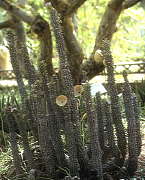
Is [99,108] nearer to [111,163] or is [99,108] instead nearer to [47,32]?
[111,163]

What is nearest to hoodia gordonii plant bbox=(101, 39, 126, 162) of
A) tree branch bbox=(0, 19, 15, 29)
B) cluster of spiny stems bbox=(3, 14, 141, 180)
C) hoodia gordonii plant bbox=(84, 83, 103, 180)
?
cluster of spiny stems bbox=(3, 14, 141, 180)

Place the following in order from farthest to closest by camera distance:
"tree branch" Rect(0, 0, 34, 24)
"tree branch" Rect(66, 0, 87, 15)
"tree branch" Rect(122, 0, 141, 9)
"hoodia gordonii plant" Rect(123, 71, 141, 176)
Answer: "tree branch" Rect(0, 0, 34, 24)
"tree branch" Rect(122, 0, 141, 9)
"tree branch" Rect(66, 0, 87, 15)
"hoodia gordonii plant" Rect(123, 71, 141, 176)

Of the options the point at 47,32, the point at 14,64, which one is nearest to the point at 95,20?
the point at 47,32

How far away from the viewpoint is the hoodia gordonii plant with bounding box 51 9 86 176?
3.03m

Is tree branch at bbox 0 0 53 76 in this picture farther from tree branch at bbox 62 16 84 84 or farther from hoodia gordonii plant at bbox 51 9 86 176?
hoodia gordonii plant at bbox 51 9 86 176

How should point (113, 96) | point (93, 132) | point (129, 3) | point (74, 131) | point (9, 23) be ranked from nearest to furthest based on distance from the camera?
point (93, 132)
point (74, 131)
point (113, 96)
point (129, 3)
point (9, 23)

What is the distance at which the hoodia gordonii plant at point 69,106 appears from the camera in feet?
9.93

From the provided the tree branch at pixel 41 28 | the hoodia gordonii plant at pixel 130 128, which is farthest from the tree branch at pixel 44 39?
the hoodia gordonii plant at pixel 130 128

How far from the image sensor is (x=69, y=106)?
304cm

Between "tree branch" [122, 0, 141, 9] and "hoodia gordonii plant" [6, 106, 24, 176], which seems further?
"tree branch" [122, 0, 141, 9]

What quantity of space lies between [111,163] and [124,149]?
163 millimetres

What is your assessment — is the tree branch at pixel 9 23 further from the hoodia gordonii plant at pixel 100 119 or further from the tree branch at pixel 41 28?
the hoodia gordonii plant at pixel 100 119

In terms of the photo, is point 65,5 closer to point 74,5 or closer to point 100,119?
point 74,5

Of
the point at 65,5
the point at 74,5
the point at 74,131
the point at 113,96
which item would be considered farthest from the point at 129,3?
the point at 74,131
